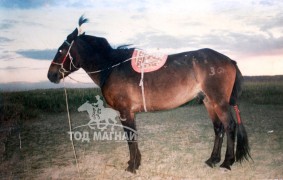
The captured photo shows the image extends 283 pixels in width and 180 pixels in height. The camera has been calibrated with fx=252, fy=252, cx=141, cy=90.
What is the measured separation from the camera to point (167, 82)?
451cm

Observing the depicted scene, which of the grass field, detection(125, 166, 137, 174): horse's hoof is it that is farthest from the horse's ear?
detection(125, 166, 137, 174): horse's hoof

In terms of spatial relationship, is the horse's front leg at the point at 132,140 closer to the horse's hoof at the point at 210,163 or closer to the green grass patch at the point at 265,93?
the horse's hoof at the point at 210,163

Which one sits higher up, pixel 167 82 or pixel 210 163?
pixel 167 82

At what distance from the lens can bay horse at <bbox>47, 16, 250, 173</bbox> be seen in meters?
4.49

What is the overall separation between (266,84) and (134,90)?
14.5 meters

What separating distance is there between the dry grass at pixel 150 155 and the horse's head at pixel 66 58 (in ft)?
6.19

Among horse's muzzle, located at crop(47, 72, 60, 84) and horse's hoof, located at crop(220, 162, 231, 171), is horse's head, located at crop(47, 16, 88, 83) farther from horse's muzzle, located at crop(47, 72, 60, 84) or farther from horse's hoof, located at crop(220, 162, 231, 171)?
horse's hoof, located at crop(220, 162, 231, 171)

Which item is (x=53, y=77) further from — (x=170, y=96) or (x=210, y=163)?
(x=210, y=163)

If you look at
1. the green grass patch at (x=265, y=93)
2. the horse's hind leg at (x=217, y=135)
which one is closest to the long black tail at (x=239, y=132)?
the horse's hind leg at (x=217, y=135)

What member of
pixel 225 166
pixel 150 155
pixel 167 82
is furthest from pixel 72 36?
pixel 225 166

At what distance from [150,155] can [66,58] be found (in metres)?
2.70

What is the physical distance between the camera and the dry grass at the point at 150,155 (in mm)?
4457

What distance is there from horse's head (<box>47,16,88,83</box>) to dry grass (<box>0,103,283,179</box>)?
1.89 m

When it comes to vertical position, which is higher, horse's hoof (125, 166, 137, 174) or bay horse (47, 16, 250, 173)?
bay horse (47, 16, 250, 173)
